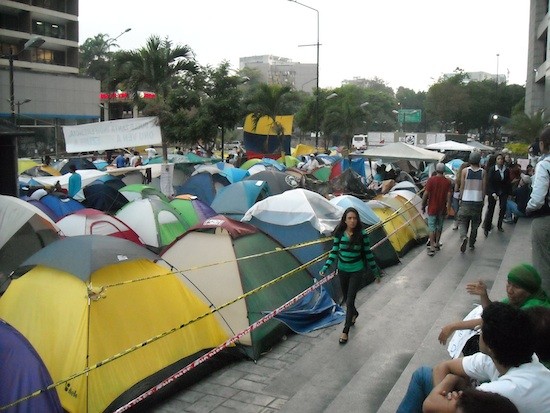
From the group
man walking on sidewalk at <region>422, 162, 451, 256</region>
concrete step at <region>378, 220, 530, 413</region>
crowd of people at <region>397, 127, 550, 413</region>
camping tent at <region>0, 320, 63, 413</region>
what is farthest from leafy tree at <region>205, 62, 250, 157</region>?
camping tent at <region>0, 320, 63, 413</region>

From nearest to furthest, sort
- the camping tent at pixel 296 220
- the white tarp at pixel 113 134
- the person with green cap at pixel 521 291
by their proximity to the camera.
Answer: the person with green cap at pixel 521 291
the camping tent at pixel 296 220
the white tarp at pixel 113 134

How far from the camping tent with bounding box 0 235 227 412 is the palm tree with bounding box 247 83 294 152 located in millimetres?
21440

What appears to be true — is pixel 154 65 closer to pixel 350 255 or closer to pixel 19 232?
pixel 19 232

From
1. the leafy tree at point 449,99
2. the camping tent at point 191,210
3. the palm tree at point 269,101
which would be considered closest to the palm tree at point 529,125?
the palm tree at point 269,101

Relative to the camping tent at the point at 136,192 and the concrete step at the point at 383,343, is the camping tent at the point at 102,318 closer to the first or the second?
the concrete step at the point at 383,343

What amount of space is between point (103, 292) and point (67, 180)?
979 cm

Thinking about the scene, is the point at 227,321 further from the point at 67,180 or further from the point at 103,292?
the point at 67,180

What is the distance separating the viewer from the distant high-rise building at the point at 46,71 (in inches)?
1529

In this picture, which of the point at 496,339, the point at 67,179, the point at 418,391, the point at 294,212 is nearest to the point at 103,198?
the point at 67,179

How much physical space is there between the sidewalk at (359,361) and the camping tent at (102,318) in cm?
49

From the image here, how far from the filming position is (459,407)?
2430mm

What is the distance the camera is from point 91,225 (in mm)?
10172

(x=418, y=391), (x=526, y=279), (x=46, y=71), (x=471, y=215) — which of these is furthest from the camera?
(x=46, y=71)

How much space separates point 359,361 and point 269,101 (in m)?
22.5
